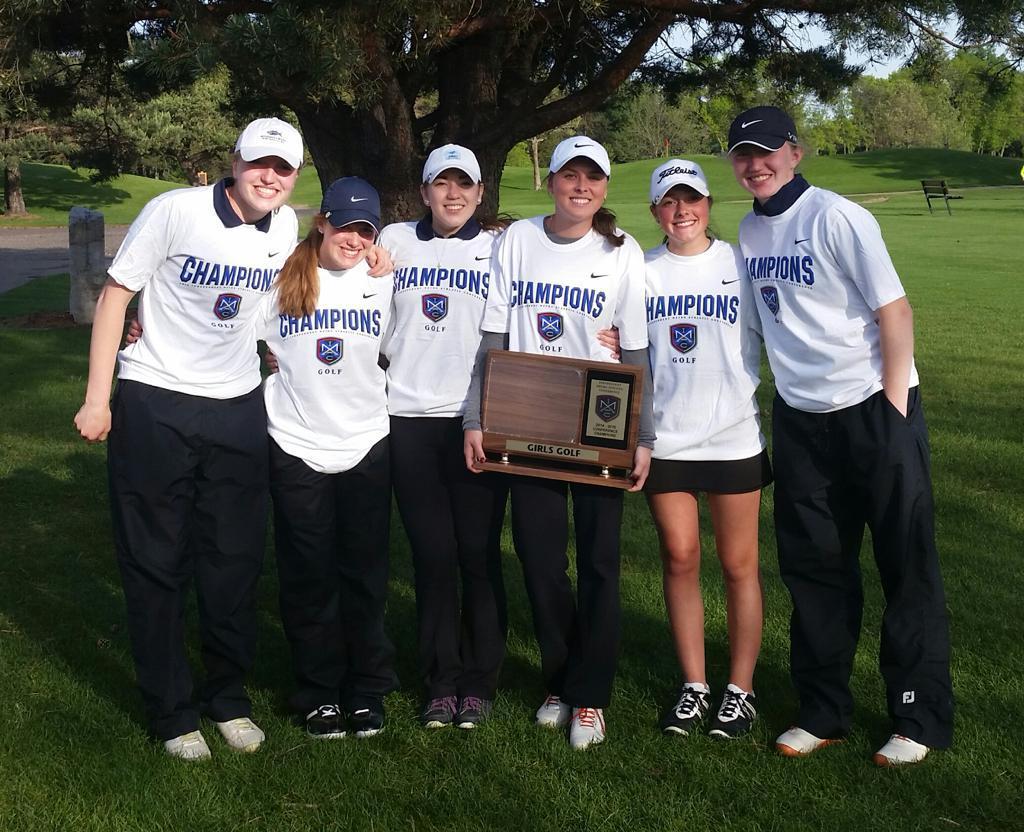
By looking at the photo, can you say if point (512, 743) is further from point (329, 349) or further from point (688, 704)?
point (329, 349)

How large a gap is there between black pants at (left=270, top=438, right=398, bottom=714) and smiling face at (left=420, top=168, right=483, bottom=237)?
822 mm

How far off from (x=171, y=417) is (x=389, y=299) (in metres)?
0.86

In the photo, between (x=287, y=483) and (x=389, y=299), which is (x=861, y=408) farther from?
(x=287, y=483)

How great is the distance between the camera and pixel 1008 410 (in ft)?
32.2

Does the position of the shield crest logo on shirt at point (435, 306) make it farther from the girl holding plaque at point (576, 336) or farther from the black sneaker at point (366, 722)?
the black sneaker at point (366, 722)

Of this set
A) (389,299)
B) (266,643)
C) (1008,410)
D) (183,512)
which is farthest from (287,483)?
(1008,410)

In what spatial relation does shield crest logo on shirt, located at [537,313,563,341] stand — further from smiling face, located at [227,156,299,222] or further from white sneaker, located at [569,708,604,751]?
white sneaker, located at [569,708,604,751]

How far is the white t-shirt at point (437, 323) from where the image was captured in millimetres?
4172

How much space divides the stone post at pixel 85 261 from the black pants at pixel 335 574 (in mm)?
12607

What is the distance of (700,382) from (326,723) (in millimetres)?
1817

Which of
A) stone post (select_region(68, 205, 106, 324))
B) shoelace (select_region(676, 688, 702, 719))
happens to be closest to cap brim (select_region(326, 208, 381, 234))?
shoelace (select_region(676, 688, 702, 719))

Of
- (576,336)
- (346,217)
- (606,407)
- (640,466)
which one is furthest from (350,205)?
(640,466)

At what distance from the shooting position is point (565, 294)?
4066mm

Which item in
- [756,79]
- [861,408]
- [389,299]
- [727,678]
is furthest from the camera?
[756,79]
